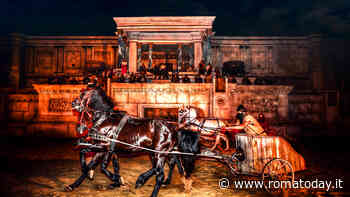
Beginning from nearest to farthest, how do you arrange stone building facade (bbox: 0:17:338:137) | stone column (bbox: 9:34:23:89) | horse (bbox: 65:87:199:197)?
horse (bbox: 65:87:199:197) < stone building facade (bbox: 0:17:338:137) < stone column (bbox: 9:34:23:89)

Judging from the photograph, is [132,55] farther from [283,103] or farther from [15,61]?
[15,61]

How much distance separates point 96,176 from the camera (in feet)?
19.1

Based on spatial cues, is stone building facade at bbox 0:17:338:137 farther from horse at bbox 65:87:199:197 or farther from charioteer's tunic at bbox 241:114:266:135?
horse at bbox 65:87:199:197

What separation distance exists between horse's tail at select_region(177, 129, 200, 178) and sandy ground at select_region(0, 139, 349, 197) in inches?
24.5

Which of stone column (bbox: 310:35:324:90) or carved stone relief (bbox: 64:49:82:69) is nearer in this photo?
stone column (bbox: 310:35:324:90)

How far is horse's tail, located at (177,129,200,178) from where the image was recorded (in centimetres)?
463

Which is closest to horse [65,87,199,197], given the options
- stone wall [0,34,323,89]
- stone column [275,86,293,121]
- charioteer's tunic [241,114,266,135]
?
charioteer's tunic [241,114,266,135]

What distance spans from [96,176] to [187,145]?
3051mm

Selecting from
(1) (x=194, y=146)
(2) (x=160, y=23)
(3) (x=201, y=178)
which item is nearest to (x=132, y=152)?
(1) (x=194, y=146)

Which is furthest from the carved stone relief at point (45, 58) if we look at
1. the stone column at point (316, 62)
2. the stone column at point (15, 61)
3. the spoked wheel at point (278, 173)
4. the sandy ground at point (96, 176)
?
the stone column at point (316, 62)

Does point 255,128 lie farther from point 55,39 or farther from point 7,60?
point 7,60

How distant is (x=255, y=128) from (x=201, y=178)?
2.21 meters

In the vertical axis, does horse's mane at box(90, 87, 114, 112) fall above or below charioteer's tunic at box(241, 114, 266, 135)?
above

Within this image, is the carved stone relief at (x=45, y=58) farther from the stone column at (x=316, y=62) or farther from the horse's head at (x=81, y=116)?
the stone column at (x=316, y=62)
